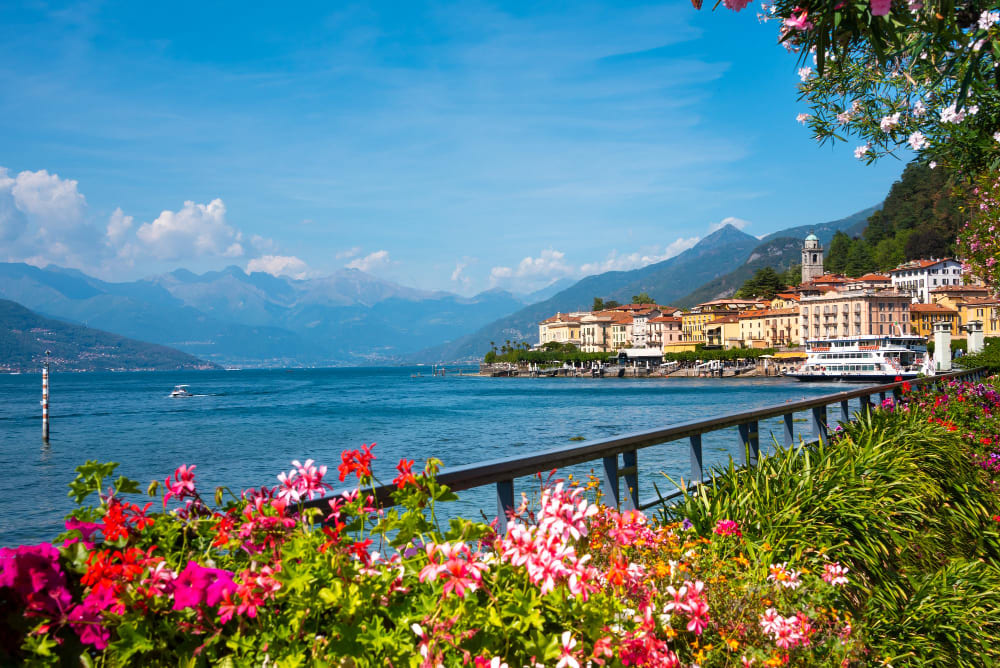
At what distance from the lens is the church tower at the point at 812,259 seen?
6521 inches

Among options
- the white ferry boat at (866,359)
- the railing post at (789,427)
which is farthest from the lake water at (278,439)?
the white ferry boat at (866,359)

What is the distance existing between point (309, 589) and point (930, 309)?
128 meters

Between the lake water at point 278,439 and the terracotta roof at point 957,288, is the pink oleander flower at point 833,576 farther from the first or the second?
the terracotta roof at point 957,288

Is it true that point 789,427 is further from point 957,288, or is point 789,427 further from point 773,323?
point 773,323

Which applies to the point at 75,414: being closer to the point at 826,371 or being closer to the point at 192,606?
the point at 192,606

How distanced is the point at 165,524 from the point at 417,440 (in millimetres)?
33705

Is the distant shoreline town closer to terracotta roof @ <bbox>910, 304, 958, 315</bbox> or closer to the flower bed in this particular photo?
terracotta roof @ <bbox>910, 304, 958, 315</bbox>

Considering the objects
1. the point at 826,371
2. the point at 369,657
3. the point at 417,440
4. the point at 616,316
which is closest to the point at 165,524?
the point at 369,657

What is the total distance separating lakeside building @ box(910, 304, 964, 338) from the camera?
109838 millimetres

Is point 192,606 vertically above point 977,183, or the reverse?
point 977,183

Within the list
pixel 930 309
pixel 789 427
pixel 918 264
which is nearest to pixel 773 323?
pixel 918 264

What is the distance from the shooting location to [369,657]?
1741mm

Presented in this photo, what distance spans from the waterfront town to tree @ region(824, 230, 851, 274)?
338cm

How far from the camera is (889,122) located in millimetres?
7957
